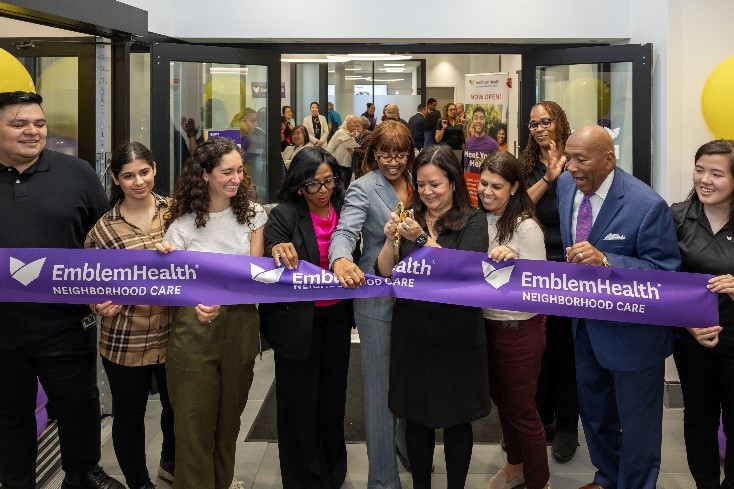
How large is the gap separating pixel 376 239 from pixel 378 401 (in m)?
0.68

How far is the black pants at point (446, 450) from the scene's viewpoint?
3.24 metres

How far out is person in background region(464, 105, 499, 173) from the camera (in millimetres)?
8023

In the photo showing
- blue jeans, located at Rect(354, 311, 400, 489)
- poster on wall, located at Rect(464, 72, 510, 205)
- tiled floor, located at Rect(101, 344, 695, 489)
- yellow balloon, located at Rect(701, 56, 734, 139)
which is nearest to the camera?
blue jeans, located at Rect(354, 311, 400, 489)

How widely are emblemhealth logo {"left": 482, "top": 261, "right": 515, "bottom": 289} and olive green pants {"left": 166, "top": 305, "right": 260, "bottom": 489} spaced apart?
0.94m

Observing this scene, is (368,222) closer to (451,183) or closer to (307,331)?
(451,183)

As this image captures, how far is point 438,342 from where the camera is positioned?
123 inches

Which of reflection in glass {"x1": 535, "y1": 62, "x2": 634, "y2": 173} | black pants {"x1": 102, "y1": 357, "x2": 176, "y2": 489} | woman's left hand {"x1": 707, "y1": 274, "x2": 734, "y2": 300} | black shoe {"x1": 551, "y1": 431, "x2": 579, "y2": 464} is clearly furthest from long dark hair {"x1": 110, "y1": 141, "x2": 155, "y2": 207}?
reflection in glass {"x1": 535, "y1": 62, "x2": 634, "y2": 173}

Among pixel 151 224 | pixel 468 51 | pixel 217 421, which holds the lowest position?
pixel 217 421

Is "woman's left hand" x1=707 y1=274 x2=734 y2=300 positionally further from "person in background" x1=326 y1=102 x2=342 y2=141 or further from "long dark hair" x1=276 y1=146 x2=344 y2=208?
"person in background" x1=326 y1=102 x2=342 y2=141

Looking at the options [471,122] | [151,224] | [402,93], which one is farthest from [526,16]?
[402,93]

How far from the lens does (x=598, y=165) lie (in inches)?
127

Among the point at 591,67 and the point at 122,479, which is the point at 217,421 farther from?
the point at 591,67

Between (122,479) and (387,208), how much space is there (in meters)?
1.85

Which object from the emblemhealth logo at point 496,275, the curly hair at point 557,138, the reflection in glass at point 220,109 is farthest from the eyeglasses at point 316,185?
the reflection in glass at point 220,109
